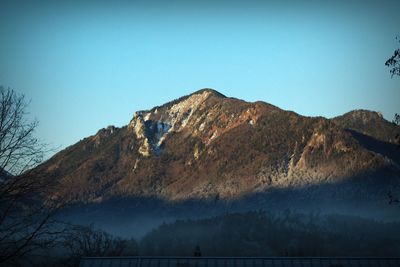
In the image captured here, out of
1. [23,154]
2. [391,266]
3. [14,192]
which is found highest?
[23,154]

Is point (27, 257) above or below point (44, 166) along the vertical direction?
below

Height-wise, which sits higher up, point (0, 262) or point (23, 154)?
point (23, 154)

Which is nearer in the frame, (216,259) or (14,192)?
(14,192)

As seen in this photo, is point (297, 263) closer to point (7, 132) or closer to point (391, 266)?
point (391, 266)

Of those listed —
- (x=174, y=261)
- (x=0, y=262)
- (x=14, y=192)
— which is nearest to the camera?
(x=0, y=262)

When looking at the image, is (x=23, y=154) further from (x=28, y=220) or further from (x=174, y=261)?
(x=174, y=261)

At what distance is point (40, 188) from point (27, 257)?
3.17 m

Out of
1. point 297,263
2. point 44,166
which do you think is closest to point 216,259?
point 297,263

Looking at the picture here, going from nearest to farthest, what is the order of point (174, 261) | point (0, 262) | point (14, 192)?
1. point (0, 262)
2. point (14, 192)
3. point (174, 261)

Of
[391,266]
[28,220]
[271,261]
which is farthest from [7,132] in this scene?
[391,266]

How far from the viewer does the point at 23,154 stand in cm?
A: 3039

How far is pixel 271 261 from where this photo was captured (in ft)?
231

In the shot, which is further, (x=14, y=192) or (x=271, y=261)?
(x=271, y=261)

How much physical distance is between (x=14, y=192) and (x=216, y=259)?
43.1 metres
